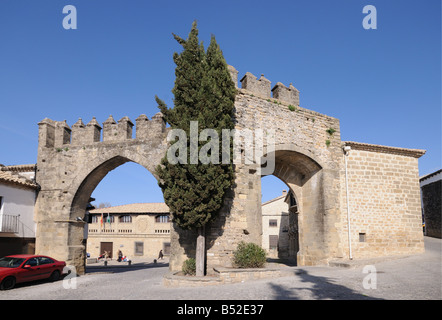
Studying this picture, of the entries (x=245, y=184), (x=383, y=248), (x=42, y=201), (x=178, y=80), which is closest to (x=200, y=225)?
(x=245, y=184)

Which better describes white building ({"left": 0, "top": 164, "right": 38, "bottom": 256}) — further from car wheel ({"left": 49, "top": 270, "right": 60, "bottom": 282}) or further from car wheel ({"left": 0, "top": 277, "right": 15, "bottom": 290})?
car wheel ({"left": 0, "top": 277, "right": 15, "bottom": 290})

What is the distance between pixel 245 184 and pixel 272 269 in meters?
3.07

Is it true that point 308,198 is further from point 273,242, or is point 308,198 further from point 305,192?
point 273,242

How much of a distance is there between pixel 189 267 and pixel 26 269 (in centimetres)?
526

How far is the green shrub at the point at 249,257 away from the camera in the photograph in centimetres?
1088

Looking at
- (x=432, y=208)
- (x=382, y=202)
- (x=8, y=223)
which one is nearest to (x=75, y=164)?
(x=8, y=223)

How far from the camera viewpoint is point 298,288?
27.5 ft

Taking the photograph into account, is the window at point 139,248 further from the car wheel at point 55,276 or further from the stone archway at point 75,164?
the car wheel at point 55,276


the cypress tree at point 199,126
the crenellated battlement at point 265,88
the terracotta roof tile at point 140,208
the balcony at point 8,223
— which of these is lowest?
the balcony at point 8,223

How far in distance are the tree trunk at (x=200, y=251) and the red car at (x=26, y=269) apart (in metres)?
5.48

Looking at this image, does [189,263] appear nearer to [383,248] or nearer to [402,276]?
[402,276]

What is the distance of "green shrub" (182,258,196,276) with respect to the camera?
11094 mm

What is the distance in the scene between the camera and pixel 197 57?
11.5 metres

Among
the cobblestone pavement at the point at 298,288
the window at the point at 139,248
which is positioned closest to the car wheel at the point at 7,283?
the cobblestone pavement at the point at 298,288
